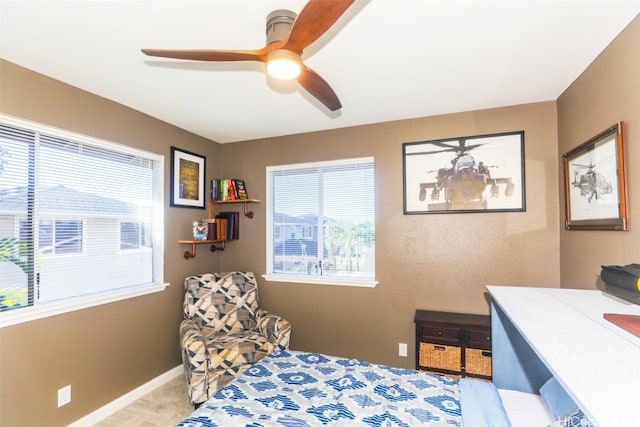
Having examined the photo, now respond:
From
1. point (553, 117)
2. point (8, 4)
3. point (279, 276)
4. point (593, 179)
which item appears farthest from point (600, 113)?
point (8, 4)

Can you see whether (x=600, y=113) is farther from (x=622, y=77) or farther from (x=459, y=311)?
(x=459, y=311)

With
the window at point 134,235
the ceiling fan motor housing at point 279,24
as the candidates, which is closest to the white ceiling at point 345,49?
the ceiling fan motor housing at point 279,24

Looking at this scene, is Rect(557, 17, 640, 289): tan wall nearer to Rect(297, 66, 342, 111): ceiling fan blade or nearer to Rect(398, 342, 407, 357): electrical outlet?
Rect(398, 342, 407, 357): electrical outlet

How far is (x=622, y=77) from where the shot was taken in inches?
64.9

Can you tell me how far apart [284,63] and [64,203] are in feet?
6.69

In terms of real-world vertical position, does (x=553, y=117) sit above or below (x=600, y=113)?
above

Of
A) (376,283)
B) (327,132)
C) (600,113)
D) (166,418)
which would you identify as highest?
(327,132)

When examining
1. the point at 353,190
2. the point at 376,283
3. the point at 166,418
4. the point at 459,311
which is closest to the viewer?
the point at 166,418

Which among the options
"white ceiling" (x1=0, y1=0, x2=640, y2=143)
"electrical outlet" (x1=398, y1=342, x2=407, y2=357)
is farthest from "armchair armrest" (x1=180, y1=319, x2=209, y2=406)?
"white ceiling" (x1=0, y1=0, x2=640, y2=143)

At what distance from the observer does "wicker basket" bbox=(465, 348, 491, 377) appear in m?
2.44

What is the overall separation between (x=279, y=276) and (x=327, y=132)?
1.71 m

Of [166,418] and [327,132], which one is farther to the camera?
[327,132]

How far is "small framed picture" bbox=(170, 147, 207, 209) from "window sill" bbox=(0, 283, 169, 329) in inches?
36.6

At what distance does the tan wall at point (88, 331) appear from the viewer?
6.35 ft
